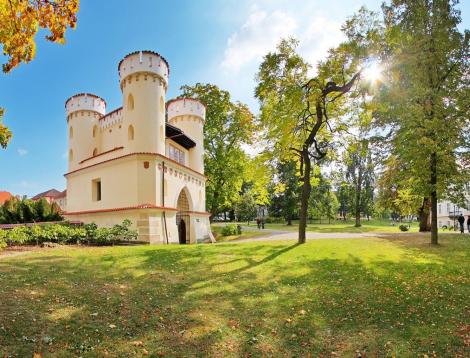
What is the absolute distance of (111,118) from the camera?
84.4 feet

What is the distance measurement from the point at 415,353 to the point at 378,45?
42.4ft

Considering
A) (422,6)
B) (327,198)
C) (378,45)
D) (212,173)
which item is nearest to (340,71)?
(378,45)

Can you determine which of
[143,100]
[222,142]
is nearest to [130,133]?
[143,100]

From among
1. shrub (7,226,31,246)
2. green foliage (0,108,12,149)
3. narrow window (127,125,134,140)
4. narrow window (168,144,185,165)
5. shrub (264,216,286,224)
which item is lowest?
shrub (264,216,286,224)

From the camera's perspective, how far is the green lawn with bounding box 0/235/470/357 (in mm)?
5152

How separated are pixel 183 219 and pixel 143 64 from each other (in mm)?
11722

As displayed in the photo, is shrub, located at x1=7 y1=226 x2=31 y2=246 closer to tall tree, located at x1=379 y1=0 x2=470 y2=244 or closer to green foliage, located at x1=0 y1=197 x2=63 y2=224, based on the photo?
green foliage, located at x1=0 y1=197 x2=63 y2=224

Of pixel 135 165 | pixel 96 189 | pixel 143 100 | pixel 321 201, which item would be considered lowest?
pixel 321 201

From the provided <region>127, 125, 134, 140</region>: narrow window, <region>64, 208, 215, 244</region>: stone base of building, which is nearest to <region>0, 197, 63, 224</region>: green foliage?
<region>64, 208, 215, 244</region>: stone base of building

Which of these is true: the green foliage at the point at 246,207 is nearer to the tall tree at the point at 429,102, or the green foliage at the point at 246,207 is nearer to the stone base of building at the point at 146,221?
the stone base of building at the point at 146,221

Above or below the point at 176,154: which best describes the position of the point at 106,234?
below

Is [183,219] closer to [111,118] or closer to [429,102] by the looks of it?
[111,118]

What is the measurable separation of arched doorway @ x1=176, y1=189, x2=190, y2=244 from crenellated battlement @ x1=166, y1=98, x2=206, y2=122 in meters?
7.80

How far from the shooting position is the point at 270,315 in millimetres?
6664
